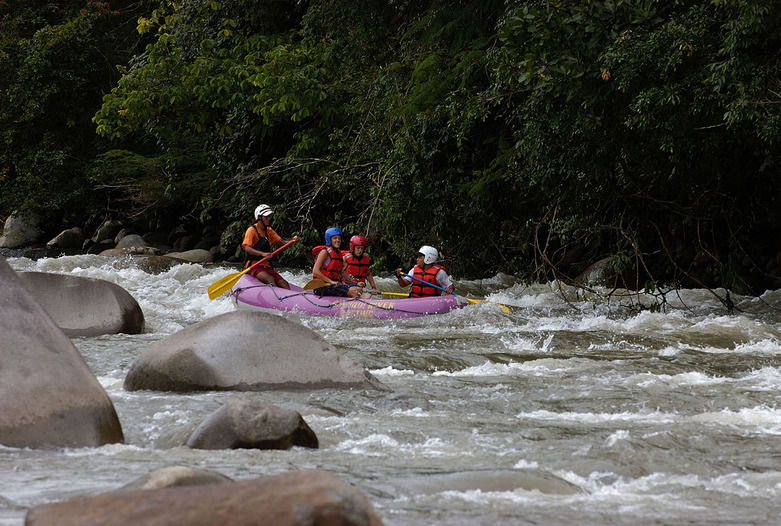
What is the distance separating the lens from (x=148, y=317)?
10359 millimetres

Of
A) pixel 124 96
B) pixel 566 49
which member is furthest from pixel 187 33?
pixel 566 49

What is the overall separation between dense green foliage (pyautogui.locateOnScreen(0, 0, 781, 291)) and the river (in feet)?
6.10

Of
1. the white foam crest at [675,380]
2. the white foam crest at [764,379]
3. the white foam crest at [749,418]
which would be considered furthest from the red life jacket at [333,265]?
the white foam crest at [749,418]

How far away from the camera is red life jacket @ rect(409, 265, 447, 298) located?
1066 centimetres

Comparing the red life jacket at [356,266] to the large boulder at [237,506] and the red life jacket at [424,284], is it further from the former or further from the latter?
the large boulder at [237,506]

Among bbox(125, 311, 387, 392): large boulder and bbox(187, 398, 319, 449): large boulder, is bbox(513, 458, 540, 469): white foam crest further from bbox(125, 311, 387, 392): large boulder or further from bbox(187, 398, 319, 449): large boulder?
bbox(125, 311, 387, 392): large boulder

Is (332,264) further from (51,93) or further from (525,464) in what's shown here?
(51,93)

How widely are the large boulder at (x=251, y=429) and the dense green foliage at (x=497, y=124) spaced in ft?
16.4

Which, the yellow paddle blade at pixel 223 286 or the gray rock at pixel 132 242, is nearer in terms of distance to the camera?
the yellow paddle blade at pixel 223 286

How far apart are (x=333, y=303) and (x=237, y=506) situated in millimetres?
7969

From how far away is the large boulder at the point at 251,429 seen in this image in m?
4.09

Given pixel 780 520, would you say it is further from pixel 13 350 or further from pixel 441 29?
pixel 441 29

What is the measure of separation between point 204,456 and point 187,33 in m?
14.9

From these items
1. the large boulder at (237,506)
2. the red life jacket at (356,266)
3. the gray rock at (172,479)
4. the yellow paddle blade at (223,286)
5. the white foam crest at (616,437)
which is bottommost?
the yellow paddle blade at (223,286)
